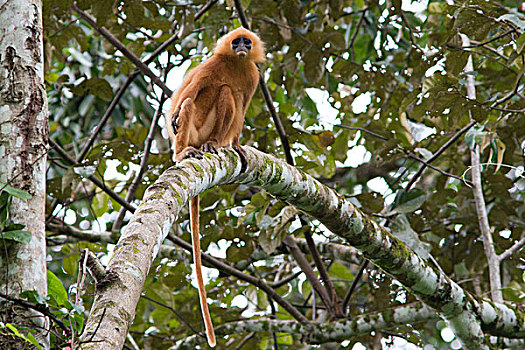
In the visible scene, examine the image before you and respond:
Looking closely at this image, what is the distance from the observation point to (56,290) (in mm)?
1946

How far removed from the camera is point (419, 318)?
3.87m

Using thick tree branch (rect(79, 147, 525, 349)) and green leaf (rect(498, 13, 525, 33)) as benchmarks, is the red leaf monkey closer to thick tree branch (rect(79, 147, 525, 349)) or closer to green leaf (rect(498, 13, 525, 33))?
thick tree branch (rect(79, 147, 525, 349))

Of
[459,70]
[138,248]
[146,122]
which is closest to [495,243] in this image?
[459,70]

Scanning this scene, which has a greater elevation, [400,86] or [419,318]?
[400,86]

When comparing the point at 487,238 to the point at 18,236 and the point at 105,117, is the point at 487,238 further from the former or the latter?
the point at 18,236

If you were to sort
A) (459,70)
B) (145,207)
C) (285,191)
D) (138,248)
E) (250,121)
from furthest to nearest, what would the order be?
(250,121)
(459,70)
(285,191)
(145,207)
(138,248)

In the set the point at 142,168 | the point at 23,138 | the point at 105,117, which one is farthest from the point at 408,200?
the point at 23,138

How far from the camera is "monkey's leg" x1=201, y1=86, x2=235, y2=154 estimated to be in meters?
3.73

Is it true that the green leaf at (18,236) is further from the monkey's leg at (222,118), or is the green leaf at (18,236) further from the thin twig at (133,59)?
the thin twig at (133,59)

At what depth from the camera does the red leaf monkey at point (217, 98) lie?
11.6 ft

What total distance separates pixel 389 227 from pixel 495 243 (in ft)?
3.85

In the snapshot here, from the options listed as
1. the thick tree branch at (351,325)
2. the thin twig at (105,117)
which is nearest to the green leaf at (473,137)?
the thick tree branch at (351,325)

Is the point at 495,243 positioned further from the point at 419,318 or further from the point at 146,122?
the point at 146,122

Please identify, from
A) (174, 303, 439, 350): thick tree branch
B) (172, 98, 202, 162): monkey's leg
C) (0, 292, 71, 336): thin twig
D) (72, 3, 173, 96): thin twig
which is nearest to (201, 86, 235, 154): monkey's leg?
(172, 98, 202, 162): monkey's leg
